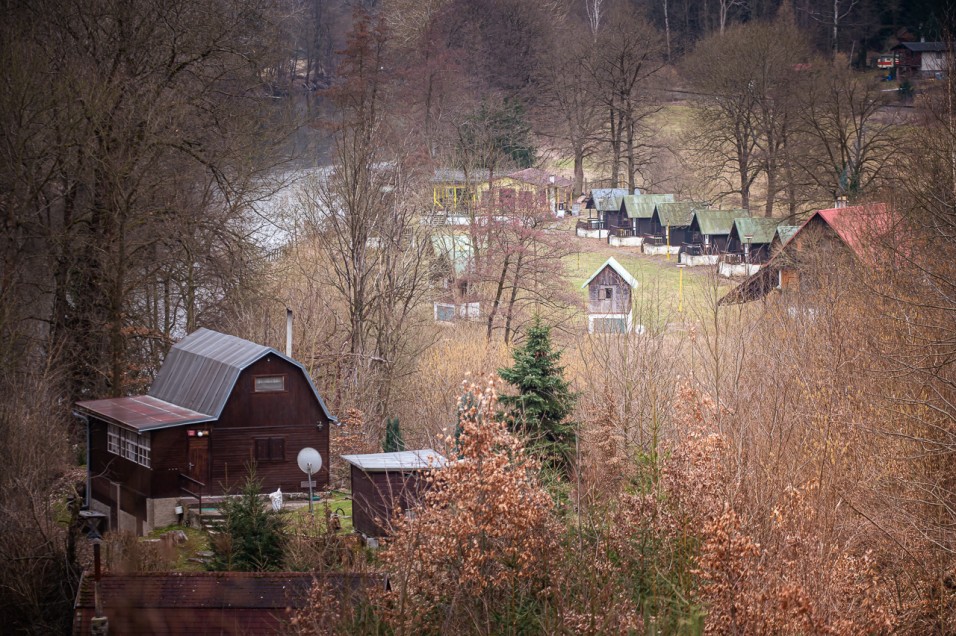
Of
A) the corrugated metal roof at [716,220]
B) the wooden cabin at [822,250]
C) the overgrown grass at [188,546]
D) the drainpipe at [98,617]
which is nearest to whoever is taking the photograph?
the drainpipe at [98,617]

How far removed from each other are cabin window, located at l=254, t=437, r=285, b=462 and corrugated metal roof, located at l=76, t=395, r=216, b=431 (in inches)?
42.9

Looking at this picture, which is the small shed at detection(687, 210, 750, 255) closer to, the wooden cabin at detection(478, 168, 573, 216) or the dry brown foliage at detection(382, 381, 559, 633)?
the wooden cabin at detection(478, 168, 573, 216)

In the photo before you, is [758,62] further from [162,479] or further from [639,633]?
[639,633]

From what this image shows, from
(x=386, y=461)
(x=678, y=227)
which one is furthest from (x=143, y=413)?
(x=678, y=227)

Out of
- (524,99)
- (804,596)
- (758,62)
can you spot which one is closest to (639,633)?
(804,596)

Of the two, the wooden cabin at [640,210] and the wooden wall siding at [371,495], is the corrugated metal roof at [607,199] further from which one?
the wooden wall siding at [371,495]

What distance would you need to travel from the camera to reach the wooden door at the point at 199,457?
20500 mm

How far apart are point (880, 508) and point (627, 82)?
158 ft

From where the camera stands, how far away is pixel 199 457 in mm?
20562

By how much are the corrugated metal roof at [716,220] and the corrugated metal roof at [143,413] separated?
3254cm

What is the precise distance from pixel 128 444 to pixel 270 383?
3.12 meters

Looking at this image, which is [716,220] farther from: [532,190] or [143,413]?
[143,413]

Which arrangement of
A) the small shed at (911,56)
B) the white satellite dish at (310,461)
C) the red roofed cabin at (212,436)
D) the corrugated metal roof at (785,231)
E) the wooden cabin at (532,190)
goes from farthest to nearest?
the small shed at (911,56) < the wooden cabin at (532,190) < the corrugated metal roof at (785,231) < the red roofed cabin at (212,436) < the white satellite dish at (310,461)

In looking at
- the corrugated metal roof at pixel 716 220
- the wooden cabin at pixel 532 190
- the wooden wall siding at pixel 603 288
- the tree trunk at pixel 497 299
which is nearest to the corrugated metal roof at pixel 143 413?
the tree trunk at pixel 497 299
